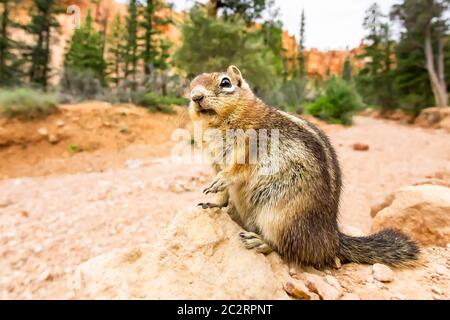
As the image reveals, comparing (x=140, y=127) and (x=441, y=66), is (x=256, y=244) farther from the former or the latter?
(x=441, y=66)

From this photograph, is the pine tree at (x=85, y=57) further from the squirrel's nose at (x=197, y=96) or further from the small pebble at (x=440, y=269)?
the small pebble at (x=440, y=269)

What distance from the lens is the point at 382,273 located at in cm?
163

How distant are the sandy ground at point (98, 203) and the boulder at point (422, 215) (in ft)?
4.87

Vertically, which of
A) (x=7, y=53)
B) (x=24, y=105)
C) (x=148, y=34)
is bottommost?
(x=24, y=105)

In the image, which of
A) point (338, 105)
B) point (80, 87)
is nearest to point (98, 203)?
point (80, 87)

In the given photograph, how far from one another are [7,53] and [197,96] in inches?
589

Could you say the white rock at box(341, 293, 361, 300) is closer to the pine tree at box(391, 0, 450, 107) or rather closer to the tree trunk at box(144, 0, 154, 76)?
the tree trunk at box(144, 0, 154, 76)

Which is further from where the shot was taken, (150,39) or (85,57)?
(85,57)

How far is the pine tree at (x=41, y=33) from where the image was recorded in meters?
13.3

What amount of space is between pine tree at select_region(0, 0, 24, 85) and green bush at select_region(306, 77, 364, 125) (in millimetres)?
12876

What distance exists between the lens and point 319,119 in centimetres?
1437

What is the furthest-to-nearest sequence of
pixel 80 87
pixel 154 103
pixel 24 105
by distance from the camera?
pixel 80 87
pixel 154 103
pixel 24 105

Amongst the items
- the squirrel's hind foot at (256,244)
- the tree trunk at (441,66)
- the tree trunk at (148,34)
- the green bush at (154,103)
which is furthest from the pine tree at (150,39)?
the squirrel's hind foot at (256,244)
